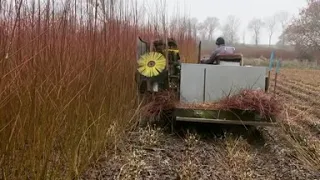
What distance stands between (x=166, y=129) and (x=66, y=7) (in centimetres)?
316

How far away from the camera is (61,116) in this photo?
304 cm

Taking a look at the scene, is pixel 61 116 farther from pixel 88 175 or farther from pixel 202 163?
pixel 202 163

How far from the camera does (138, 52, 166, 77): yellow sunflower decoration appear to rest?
5895mm

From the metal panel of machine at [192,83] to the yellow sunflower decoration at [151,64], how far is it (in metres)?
0.30

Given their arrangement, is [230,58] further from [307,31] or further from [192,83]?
[307,31]

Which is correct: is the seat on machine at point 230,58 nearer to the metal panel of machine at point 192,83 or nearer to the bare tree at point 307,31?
the metal panel of machine at point 192,83

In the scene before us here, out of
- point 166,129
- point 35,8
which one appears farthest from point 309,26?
point 35,8

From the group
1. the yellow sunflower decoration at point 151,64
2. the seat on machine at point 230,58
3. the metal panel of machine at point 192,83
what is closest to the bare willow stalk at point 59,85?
the yellow sunflower decoration at point 151,64

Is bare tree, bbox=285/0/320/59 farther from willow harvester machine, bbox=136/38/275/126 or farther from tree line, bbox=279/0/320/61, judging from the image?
willow harvester machine, bbox=136/38/275/126

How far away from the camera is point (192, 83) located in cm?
599

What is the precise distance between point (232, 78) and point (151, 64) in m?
1.14

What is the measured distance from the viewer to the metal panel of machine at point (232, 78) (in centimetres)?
596

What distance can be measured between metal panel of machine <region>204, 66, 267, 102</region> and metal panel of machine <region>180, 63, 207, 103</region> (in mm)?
94

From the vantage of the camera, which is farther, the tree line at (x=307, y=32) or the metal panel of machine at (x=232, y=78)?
the tree line at (x=307, y=32)
